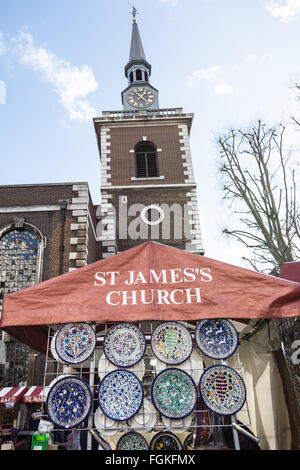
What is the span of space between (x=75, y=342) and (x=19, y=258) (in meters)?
9.04

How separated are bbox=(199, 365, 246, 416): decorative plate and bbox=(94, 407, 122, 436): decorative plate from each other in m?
1.02

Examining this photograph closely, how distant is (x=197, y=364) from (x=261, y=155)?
1153cm

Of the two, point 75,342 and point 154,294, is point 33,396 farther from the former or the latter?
point 154,294

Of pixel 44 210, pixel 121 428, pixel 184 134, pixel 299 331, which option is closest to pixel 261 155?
pixel 184 134

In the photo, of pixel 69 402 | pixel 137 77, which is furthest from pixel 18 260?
pixel 137 77

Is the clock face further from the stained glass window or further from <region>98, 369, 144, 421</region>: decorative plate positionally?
<region>98, 369, 144, 421</region>: decorative plate

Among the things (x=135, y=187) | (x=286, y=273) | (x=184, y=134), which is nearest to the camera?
(x=286, y=273)

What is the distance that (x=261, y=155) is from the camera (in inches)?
524

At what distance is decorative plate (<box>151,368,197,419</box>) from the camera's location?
11.4ft

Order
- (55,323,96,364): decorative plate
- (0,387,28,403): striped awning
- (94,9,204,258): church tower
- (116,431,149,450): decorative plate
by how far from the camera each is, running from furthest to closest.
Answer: (94,9,204,258): church tower, (0,387,28,403): striped awning, (55,323,96,364): decorative plate, (116,431,149,450): decorative plate

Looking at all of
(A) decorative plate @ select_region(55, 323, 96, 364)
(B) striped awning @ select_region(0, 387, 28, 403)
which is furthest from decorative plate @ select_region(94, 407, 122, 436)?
(B) striped awning @ select_region(0, 387, 28, 403)

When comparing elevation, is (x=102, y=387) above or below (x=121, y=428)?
above

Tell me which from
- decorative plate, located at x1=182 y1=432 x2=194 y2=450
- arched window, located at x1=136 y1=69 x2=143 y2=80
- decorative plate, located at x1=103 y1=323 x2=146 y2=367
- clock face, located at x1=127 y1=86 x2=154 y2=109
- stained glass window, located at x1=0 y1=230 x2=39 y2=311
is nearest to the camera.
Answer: decorative plate, located at x1=182 y1=432 x2=194 y2=450

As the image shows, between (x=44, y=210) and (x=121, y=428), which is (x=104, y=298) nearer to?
(x=121, y=428)
